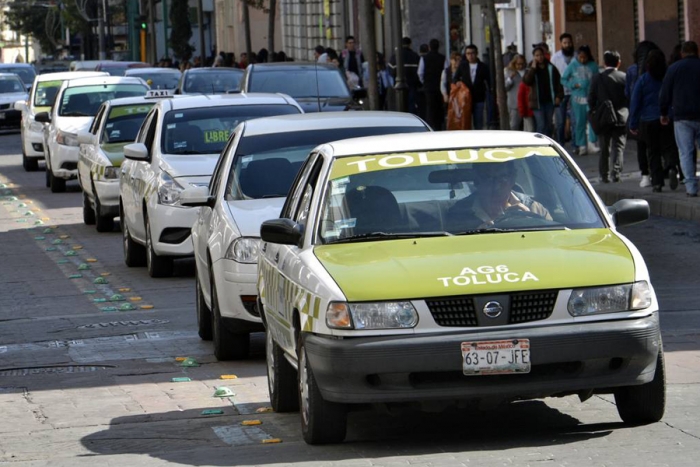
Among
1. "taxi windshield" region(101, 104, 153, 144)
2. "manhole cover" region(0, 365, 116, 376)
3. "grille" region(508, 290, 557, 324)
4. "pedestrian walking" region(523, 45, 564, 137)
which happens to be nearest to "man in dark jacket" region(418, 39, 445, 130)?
"pedestrian walking" region(523, 45, 564, 137)

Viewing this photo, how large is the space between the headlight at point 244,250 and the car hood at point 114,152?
10004mm

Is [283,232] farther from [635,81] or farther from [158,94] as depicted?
[158,94]

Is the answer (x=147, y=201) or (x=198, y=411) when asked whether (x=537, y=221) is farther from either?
(x=147, y=201)

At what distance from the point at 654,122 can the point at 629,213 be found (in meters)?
12.6

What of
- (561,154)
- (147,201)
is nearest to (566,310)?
(561,154)

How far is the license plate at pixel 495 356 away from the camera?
734cm

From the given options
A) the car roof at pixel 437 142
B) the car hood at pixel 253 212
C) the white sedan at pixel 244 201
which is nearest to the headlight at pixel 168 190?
the white sedan at pixel 244 201

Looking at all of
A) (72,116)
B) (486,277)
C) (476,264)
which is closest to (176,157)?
(476,264)

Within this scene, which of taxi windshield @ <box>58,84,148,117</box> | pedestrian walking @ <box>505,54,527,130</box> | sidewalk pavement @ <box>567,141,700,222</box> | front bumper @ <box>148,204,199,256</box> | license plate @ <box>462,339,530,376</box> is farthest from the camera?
taxi windshield @ <box>58,84,148,117</box>

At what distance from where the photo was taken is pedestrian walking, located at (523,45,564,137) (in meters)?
26.5

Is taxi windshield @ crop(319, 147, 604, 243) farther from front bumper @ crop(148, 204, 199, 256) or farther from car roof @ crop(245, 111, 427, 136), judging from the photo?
front bumper @ crop(148, 204, 199, 256)

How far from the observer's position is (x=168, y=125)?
1669 centimetres

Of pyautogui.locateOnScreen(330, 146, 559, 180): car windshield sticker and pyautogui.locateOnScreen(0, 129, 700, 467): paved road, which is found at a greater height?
pyautogui.locateOnScreen(330, 146, 559, 180): car windshield sticker

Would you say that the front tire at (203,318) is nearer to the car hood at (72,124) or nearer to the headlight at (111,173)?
the headlight at (111,173)
